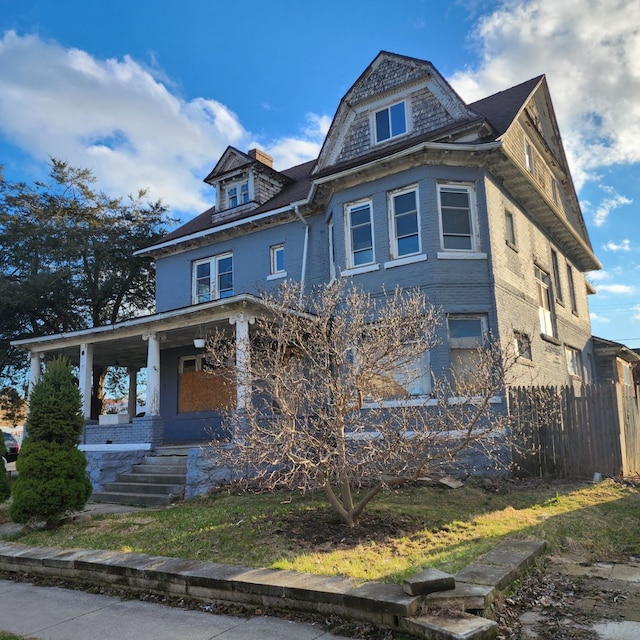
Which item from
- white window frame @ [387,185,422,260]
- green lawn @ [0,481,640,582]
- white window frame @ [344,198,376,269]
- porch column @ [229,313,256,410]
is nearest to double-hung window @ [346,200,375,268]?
white window frame @ [344,198,376,269]

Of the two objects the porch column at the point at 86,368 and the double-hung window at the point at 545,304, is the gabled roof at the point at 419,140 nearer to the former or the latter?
the double-hung window at the point at 545,304

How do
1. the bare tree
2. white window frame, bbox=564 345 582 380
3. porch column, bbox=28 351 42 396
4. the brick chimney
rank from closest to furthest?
the bare tree < porch column, bbox=28 351 42 396 < white window frame, bbox=564 345 582 380 < the brick chimney

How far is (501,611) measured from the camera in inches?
173

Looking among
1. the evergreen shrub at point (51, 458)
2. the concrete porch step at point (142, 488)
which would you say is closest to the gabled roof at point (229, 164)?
the concrete porch step at point (142, 488)

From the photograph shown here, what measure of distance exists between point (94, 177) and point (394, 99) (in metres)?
14.5

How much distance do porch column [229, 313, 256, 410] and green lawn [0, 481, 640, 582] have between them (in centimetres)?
170

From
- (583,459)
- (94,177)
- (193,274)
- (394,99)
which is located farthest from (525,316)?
(94,177)

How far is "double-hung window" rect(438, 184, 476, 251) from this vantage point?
1262cm

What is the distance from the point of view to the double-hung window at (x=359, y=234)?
43.9 feet

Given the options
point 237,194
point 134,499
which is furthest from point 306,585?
point 237,194

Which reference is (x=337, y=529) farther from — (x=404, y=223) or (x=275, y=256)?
(x=275, y=256)

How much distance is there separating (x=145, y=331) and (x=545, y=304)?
10.9 meters

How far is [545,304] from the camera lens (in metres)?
15.8

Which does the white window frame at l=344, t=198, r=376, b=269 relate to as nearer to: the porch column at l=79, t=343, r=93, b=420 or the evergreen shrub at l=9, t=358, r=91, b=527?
the evergreen shrub at l=9, t=358, r=91, b=527
